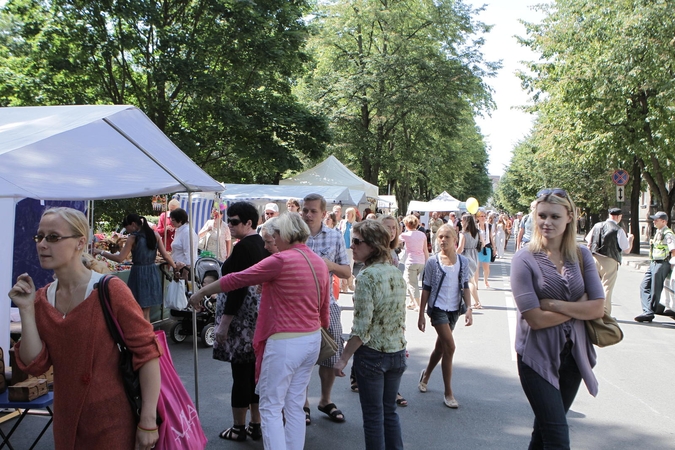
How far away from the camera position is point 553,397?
312 cm

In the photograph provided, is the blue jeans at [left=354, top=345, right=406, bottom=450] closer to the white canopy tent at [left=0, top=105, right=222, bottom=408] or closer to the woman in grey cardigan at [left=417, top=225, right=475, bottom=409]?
the woman in grey cardigan at [left=417, top=225, right=475, bottom=409]

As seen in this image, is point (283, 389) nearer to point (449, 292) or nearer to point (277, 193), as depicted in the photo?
point (449, 292)

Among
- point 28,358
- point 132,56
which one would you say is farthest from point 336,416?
point 132,56

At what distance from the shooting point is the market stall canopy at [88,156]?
4297 mm

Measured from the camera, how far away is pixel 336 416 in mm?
5289

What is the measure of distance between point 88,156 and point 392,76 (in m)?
28.2

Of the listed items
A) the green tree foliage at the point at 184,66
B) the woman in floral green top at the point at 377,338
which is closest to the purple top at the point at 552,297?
the woman in floral green top at the point at 377,338

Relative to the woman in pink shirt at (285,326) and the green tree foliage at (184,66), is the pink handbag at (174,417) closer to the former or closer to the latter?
the woman in pink shirt at (285,326)

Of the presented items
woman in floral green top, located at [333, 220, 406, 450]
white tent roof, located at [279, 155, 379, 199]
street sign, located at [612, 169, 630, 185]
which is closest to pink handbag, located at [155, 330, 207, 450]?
woman in floral green top, located at [333, 220, 406, 450]

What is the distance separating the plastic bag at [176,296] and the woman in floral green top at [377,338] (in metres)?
4.83

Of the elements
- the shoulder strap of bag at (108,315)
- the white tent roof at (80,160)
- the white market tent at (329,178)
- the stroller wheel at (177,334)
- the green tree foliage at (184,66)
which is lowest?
the stroller wheel at (177,334)

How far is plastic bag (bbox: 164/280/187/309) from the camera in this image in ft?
27.1

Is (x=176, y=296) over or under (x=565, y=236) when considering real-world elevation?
under

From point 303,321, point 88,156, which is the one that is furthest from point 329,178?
point 303,321
